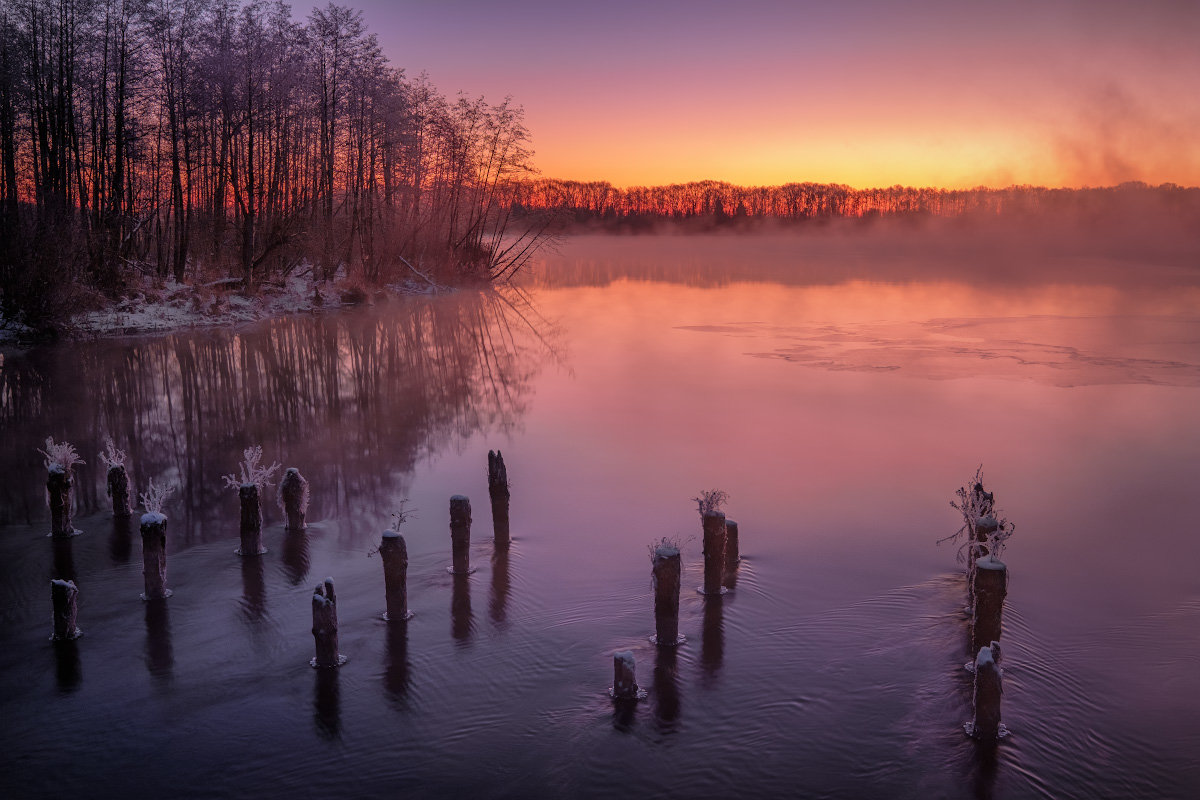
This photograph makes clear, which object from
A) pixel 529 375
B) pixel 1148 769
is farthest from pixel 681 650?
pixel 529 375

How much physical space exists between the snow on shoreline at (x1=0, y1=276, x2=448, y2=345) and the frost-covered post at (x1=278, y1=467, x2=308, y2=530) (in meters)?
25.6

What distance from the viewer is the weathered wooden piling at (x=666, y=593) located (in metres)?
10.8

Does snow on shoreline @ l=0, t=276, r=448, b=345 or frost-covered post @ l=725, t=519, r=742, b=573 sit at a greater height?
snow on shoreline @ l=0, t=276, r=448, b=345

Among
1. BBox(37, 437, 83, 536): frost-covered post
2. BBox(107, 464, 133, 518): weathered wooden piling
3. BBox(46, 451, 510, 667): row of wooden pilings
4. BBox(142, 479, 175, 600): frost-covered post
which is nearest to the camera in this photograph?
BBox(46, 451, 510, 667): row of wooden pilings

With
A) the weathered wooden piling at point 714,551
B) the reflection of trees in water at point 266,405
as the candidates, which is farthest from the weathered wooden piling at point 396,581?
the reflection of trees in water at point 266,405

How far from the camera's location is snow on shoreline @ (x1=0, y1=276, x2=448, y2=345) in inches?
1496

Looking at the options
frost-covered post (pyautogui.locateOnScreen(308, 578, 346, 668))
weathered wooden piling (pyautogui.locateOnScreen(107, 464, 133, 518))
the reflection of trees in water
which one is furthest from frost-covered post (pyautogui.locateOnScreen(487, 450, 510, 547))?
weathered wooden piling (pyautogui.locateOnScreen(107, 464, 133, 518))

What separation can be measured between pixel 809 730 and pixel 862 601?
12.3 ft

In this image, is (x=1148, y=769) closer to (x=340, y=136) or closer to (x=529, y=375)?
(x=529, y=375)

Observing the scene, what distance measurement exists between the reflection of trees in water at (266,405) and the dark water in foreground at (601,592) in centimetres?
16

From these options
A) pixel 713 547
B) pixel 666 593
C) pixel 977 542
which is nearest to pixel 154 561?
pixel 666 593

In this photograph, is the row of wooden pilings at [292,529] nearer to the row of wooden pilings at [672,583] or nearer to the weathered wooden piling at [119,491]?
the weathered wooden piling at [119,491]

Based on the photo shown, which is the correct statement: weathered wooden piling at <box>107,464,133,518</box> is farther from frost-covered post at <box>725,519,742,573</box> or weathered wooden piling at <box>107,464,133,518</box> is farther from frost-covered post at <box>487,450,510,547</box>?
frost-covered post at <box>725,519,742,573</box>

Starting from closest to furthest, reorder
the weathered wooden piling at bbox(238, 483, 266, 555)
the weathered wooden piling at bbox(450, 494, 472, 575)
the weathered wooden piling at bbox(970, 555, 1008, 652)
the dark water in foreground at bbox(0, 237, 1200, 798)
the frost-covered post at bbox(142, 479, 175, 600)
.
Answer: the dark water in foreground at bbox(0, 237, 1200, 798) → the weathered wooden piling at bbox(970, 555, 1008, 652) → the frost-covered post at bbox(142, 479, 175, 600) → the weathered wooden piling at bbox(450, 494, 472, 575) → the weathered wooden piling at bbox(238, 483, 266, 555)
